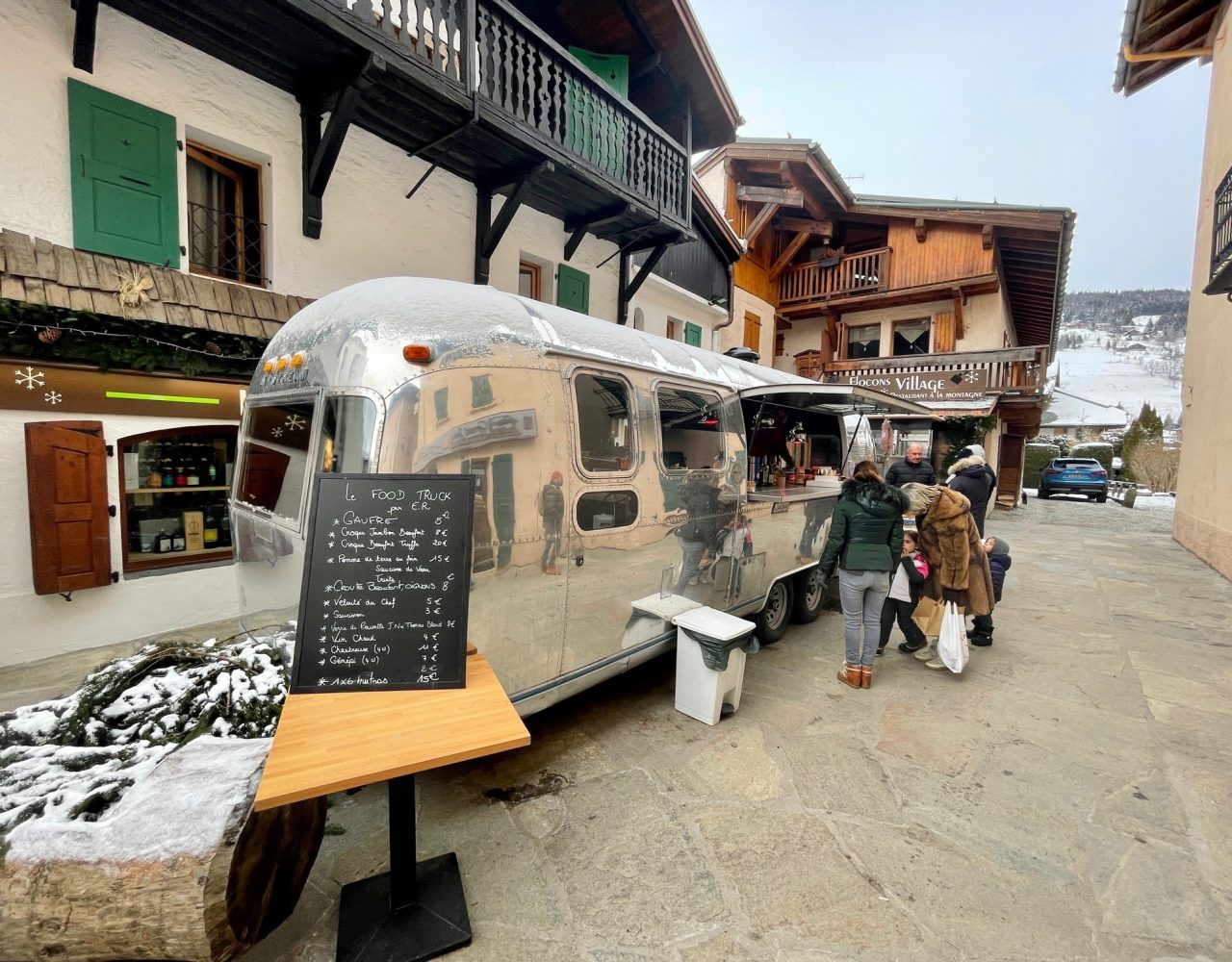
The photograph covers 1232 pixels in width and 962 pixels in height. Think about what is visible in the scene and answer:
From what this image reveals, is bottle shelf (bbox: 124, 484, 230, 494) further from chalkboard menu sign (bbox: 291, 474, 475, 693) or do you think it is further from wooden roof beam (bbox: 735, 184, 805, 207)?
wooden roof beam (bbox: 735, 184, 805, 207)

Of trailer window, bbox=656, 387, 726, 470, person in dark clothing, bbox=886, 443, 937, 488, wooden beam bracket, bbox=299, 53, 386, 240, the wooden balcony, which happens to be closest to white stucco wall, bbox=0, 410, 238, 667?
wooden beam bracket, bbox=299, 53, 386, 240

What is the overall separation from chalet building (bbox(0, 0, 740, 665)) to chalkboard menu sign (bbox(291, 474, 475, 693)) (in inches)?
154

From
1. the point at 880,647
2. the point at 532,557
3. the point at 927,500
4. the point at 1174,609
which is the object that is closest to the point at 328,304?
the point at 532,557

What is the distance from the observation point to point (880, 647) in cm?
533

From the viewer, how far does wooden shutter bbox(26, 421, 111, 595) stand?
14.4ft

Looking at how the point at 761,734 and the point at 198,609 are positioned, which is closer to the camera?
the point at 761,734

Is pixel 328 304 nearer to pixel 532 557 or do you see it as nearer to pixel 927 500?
A: pixel 532 557

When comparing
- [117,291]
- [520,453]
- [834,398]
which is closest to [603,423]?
[520,453]

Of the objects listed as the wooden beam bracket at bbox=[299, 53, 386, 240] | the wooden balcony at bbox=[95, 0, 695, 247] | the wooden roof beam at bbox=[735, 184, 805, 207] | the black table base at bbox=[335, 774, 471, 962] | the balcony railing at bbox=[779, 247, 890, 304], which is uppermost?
the wooden roof beam at bbox=[735, 184, 805, 207]

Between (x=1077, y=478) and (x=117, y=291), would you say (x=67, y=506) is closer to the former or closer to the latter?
(x=117, y=291)

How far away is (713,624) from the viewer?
3.87 m

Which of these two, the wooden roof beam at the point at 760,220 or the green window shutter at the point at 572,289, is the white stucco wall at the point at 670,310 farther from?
the wooden roof beam at the point at 760,220

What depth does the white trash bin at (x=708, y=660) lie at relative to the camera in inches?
148

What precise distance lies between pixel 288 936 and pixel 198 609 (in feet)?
14.1
